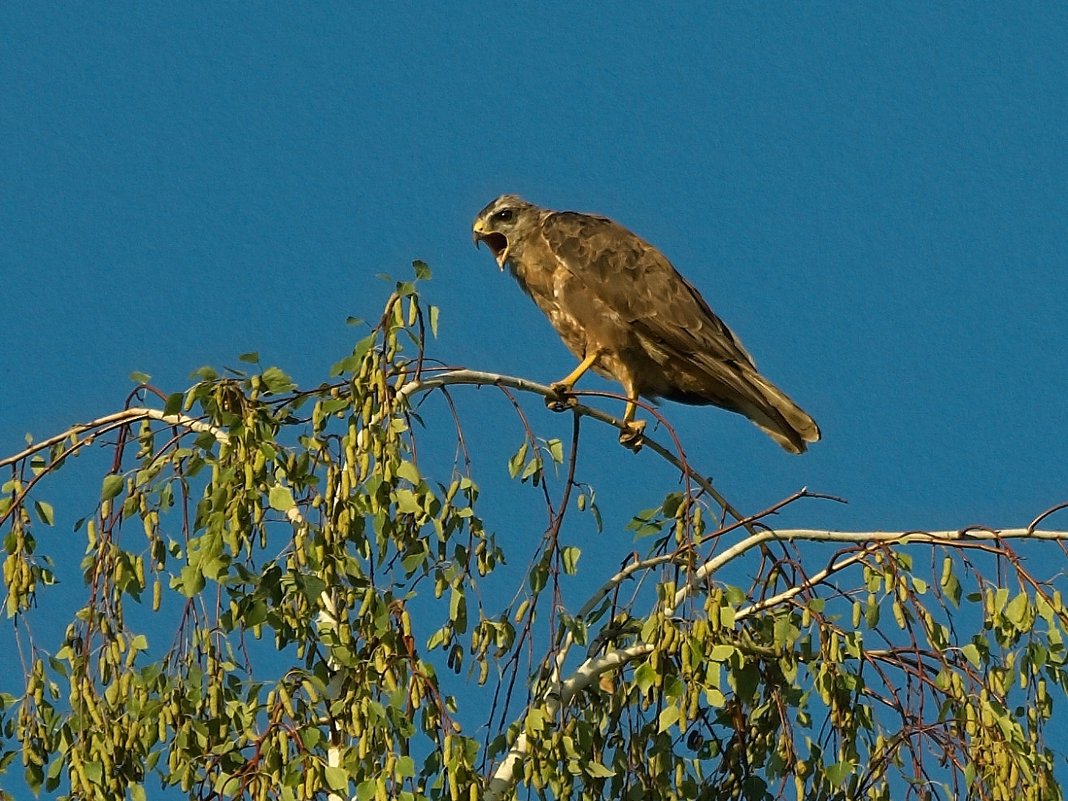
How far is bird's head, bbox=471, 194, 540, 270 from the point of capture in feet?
27.2

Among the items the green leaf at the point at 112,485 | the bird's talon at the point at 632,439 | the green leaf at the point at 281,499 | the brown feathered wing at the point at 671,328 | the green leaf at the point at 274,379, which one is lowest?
the green leaf at the point at 281,499

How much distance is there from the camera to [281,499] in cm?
394

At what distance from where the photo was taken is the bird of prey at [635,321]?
7.35 m

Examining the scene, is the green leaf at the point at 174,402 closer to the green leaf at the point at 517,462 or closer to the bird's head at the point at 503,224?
the green leaf at the point at 517,462

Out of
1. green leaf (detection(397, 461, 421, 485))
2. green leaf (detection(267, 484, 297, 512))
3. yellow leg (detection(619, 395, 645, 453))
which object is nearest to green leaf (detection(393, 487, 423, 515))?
green leaf (detection(397, 461, 421, 485))

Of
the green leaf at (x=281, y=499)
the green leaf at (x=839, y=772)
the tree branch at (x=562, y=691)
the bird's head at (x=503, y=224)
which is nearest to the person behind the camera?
the green leaf at (x=281, y=499)

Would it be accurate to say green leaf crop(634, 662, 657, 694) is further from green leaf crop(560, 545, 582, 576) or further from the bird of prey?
the bird of prey

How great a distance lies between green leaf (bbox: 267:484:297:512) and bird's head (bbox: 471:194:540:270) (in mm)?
4409

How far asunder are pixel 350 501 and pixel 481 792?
78cm

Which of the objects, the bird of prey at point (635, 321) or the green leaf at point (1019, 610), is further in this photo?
the bird of prey at point (635, 321)

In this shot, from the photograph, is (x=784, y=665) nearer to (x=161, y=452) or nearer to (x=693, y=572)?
(x=693, y=572)

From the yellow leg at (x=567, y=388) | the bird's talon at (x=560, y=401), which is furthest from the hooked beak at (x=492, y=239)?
the bird's talon at (x=560, y=401)

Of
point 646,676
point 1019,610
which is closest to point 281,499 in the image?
point 646,676

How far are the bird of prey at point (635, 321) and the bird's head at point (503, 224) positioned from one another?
10 cm
